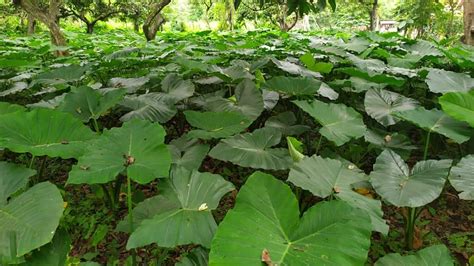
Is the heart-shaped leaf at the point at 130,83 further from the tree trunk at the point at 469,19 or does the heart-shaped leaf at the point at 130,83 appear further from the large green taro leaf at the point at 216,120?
the tree trunk at the point at 469,19

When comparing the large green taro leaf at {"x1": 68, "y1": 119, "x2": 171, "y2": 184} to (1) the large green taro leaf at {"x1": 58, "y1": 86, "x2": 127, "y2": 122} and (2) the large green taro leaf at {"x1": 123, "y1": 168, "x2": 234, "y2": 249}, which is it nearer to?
(2) the large green taro leaf at {"x1": 123, "y1": 168, "x2": 234, "y2": 249}

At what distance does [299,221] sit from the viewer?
958 millimetres

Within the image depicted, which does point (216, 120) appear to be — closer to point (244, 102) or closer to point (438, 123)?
point (244, 102)

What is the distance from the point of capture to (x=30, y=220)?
0.97 m

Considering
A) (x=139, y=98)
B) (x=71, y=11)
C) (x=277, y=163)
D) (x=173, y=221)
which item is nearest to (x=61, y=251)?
(x=173, y=221)

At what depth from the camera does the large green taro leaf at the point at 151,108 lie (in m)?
1.76

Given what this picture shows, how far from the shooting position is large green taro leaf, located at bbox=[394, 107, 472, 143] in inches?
58.4

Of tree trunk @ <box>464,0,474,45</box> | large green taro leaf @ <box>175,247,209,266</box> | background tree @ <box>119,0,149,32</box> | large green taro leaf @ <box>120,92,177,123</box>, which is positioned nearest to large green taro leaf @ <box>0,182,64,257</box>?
large green taro leaf @ <box>175,247,209,266</box>

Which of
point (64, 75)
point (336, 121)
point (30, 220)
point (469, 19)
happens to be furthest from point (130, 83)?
point (469, 19)

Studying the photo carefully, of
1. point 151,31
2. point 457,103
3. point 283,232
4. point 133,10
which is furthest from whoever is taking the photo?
point 133,10

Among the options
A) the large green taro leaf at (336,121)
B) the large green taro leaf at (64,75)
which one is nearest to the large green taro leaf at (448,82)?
the large green taro leaf at (336,121)

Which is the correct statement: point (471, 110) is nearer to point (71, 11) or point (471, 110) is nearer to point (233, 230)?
point (233, 230)

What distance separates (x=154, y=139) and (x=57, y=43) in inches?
166

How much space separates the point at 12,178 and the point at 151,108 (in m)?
0.76
